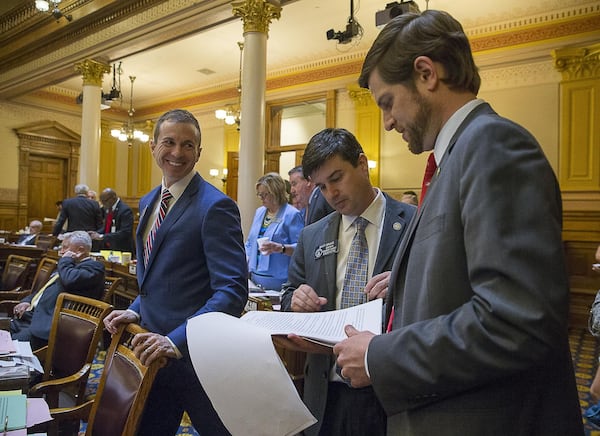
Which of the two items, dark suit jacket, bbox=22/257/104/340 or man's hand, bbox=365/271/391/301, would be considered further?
dark suit jacket, bbox=22/257/104/340

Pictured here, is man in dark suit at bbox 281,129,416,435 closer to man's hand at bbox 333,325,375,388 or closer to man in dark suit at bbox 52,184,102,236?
man's hand at bbox 333,325,375,388

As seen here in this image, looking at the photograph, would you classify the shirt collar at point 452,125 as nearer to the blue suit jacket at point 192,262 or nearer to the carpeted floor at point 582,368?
the blue suit jacket at point 192,262

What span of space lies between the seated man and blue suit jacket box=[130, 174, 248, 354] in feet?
5.64

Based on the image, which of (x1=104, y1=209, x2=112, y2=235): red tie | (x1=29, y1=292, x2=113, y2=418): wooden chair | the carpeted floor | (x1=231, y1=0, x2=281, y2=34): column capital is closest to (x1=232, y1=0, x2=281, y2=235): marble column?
(x1=231, y1=0, x2=281, y2=34): column capital

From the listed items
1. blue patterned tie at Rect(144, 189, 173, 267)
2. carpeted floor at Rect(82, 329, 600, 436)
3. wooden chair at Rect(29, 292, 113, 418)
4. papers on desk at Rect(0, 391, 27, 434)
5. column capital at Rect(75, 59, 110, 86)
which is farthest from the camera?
column capital at Rect(75, 59, 110, 86)

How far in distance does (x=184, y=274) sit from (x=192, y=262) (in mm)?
48

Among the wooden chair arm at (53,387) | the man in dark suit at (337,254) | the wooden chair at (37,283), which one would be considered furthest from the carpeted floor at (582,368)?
the man in dark suit at (337,254)

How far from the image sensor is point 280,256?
354cm

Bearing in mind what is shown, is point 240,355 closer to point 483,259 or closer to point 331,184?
point 483,259

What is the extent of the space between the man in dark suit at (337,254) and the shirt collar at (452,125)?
22.5 inches

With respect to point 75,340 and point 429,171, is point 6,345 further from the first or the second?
point 429,171

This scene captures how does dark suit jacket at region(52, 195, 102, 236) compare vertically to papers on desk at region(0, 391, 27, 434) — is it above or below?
above

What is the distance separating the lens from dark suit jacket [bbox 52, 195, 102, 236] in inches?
273

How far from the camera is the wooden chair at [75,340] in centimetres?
204
